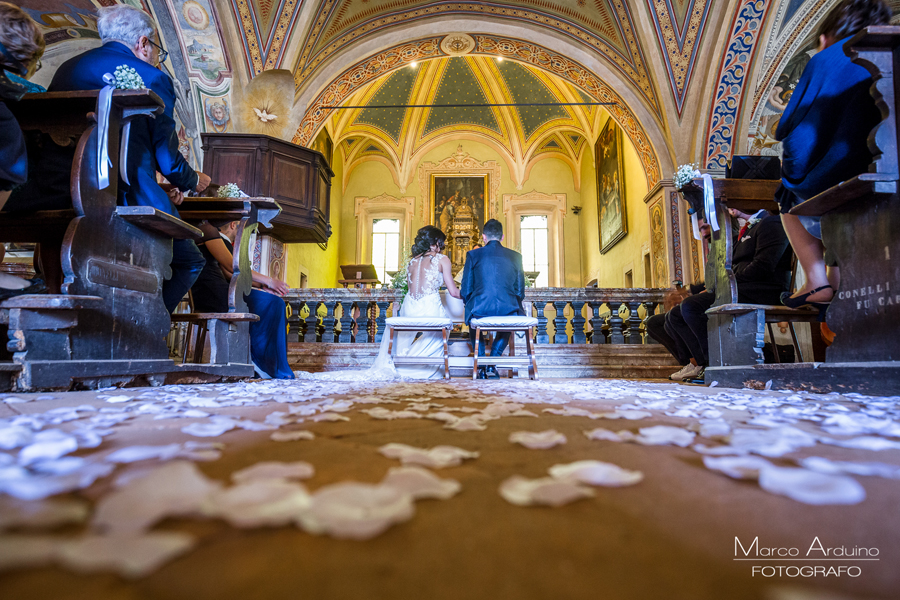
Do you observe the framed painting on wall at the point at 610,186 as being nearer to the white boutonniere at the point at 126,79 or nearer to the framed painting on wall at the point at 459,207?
the framed painting on wall at the point at 459,207

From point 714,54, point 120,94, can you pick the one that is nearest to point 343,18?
point 714,54

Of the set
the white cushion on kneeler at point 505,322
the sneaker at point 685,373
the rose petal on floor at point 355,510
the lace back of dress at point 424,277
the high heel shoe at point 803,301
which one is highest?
the lace back of dress at point 424,277

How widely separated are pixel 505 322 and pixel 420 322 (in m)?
0.75

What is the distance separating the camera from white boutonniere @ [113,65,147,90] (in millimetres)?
2275

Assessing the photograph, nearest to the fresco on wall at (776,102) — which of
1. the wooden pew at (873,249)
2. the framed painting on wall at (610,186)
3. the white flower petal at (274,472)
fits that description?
the framed painting on wall at (610,186)

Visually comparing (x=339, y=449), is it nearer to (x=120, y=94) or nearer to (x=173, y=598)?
(x=173, y=598)

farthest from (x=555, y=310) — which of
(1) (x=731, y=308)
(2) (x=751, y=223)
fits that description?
(1) (x=731, y=308)

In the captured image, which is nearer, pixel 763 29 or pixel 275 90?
pixel 763 29

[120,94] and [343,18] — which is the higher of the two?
[343,18]

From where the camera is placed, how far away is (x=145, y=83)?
7.94 ft

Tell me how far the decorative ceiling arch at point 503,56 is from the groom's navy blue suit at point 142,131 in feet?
21.9

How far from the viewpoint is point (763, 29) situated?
764 centimetres

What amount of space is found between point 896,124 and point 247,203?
3252 mm

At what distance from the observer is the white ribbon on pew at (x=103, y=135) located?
Result: 213cm
